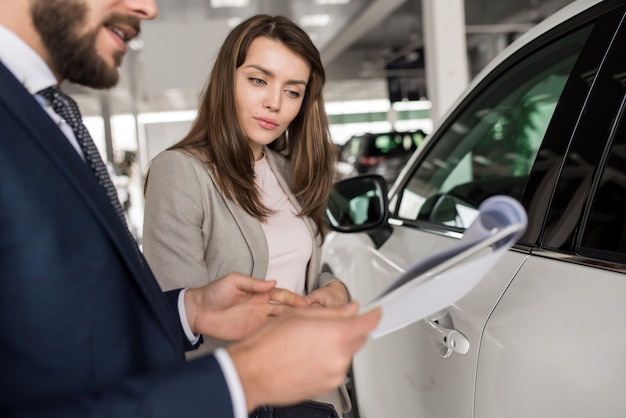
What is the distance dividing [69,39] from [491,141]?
1625 mm

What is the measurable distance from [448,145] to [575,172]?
2.88 feet

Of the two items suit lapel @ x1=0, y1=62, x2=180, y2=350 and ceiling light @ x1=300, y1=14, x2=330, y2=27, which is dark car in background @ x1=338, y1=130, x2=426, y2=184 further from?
suit lapel @ x1=0, y1=62, x2=180, y2=350

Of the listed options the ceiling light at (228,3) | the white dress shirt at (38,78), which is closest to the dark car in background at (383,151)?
the ceiling light at (228,3)

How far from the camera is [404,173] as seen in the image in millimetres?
2357

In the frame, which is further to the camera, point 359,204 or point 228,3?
point 228,3

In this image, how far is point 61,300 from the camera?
2.38ft

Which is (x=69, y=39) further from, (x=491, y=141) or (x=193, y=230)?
(x=491, y=141)

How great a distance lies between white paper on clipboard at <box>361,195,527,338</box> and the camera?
2.57 ft

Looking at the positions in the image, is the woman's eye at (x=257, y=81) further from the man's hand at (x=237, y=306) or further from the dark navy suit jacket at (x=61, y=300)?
the dark navy suit jacket at (x=61, y=300)

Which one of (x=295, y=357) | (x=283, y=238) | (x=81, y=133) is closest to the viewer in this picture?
(x=295, y=357)

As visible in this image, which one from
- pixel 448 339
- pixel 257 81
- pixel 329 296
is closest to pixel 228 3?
pixel 257 81

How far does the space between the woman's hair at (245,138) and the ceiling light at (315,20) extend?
581 inches

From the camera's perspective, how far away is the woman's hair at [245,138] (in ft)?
5.31

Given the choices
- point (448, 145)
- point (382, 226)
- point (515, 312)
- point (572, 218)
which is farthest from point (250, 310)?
point (448, 145)
